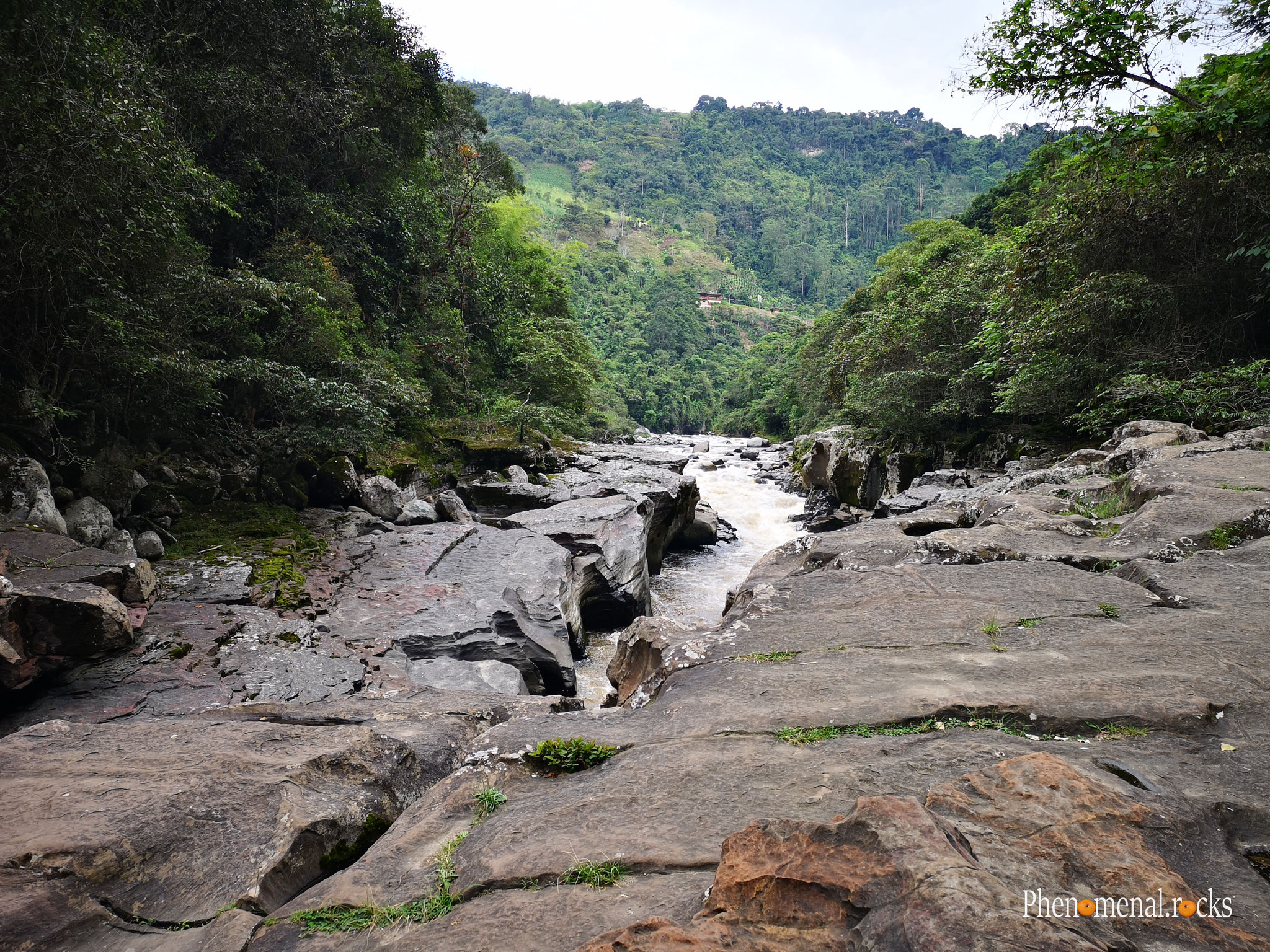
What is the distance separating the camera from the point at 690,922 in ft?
6.01

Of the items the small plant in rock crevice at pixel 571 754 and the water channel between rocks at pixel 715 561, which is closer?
the small plant in rock crevice at pixel 571 754

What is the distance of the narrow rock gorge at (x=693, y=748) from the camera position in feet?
5.99

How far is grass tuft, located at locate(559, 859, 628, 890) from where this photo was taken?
224 centimetres

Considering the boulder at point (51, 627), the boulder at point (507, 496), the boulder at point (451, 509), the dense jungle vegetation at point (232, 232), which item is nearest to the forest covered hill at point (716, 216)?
the dense jungle vegetation at point (232, 232)

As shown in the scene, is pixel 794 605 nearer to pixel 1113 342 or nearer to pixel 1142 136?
pixel 1142 136

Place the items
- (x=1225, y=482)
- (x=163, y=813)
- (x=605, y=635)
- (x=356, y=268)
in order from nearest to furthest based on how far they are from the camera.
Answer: (x=163, y=813) < (x=1225, y=482) < (x=605, y=635) < (x=356, y=268)

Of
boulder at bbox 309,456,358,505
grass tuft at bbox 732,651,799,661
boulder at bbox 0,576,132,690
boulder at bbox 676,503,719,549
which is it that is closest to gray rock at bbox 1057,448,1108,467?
grass tuft at bbox 732,651,799,661

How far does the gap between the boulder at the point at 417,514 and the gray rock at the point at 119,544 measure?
4525 millimetres

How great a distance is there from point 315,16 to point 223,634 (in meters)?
14.2

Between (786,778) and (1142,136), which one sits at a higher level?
(1142,136)

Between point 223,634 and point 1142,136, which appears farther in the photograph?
point 1142,136

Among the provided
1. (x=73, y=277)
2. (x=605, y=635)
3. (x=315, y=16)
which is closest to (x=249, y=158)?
(x=315, y=16)

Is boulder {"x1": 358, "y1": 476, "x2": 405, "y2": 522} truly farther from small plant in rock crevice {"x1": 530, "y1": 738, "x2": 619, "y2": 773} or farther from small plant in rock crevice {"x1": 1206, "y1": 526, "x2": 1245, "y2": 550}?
small plant in rock crevice {"x1": 1206, "y1": 526, "x2": 1245, "y2": 550}

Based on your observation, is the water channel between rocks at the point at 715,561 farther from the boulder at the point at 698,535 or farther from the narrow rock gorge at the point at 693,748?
the narrow rock gorge at the point at 693,748
